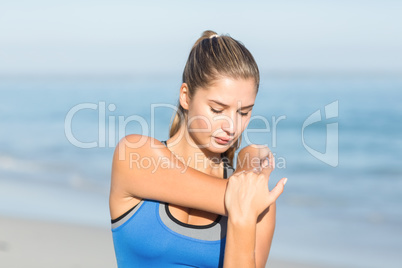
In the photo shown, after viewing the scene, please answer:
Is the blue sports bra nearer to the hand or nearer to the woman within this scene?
the woman

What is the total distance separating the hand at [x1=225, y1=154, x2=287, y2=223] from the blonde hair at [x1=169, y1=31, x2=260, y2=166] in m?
0.47

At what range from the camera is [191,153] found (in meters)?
2.73

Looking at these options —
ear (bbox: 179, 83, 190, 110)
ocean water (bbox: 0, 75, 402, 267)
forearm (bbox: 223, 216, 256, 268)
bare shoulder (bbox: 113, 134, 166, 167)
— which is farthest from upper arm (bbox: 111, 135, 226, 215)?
ocean water (bbox: 0, 75, 402, 267)

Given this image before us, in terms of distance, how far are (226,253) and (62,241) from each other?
430cm

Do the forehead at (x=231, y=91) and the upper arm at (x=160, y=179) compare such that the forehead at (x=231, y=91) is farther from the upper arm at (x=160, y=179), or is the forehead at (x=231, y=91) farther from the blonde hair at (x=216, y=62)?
the upper arm at (x=160, y=179)

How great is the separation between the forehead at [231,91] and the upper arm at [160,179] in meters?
0.34

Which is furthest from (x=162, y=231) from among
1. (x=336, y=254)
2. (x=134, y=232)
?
(x=336, y=254)

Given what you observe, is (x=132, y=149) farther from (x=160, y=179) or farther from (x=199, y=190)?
(x=199, y=190)

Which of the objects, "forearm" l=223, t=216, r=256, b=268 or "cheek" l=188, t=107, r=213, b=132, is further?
"cheek" l=188, t=107, r=213, b=132

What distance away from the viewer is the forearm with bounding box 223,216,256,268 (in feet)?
7.24

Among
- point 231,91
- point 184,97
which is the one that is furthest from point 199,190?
point 184,97

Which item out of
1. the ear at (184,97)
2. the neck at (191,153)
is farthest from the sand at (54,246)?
the ear at (184,97)

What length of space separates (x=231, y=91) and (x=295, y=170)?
880 cm

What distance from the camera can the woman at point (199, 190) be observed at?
234cm
